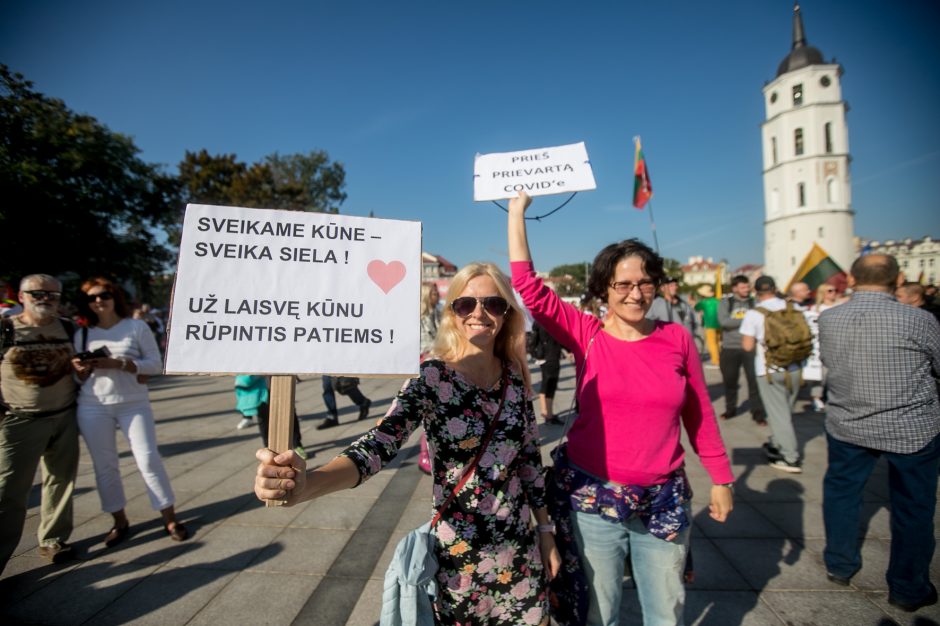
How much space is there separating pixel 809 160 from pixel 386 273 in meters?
69.3

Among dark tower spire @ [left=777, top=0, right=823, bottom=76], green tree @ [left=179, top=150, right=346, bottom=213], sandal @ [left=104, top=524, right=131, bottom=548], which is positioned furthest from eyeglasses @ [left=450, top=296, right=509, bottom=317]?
dark tower spire @ [left=777, top=0, right=823, bottom=76]

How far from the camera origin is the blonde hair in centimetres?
178

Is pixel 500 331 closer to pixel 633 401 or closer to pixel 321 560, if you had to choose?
pixel 633 401

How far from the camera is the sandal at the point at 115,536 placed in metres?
3.29

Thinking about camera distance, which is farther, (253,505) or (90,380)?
(253,505)

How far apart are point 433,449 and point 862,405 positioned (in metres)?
2.70

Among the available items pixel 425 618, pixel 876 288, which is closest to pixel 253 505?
pixel 425 618

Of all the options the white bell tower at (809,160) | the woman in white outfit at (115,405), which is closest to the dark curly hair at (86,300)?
the woman in white outfit at (115,405)

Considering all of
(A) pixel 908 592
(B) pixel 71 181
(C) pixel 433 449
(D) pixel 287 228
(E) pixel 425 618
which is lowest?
(A) pixel 908 592

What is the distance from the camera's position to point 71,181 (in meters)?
17.3

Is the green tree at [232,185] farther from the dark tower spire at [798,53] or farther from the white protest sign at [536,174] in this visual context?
the dark tower spire at [798,53]

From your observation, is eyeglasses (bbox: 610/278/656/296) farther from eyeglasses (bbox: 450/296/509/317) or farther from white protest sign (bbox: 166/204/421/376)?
white protest sign (bbox: 166/204/421/376)

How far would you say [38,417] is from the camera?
3.08 meters

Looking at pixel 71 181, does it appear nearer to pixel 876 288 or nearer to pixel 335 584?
pixel 335 584
